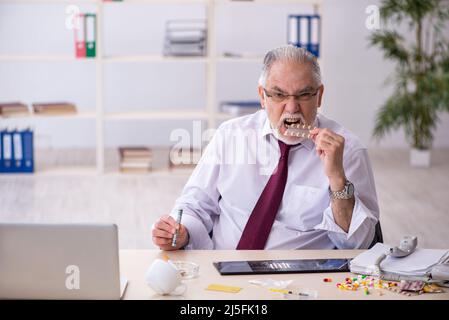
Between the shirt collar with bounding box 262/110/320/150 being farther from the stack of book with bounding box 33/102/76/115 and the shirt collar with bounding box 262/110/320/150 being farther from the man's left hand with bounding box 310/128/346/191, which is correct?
the stack of book with bounding box 33/102/76/115

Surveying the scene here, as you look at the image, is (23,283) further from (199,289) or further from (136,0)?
(136,0)

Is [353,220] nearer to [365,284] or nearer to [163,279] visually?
[365,284]

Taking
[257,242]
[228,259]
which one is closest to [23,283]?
[228,259]

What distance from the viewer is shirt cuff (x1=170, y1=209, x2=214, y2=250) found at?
2471 mm

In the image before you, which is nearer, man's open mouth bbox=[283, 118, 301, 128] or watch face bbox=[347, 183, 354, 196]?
watch face bbox=[347, 183, 354, 196]

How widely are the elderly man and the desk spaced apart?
111 millimetres

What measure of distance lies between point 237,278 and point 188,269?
0.13 metres

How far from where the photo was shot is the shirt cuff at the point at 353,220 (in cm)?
235

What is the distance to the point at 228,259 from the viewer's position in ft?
7.37

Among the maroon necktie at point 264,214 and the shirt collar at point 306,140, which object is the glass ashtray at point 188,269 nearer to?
the maroon necktie at point 264,214

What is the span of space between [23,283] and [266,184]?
93 centimetres

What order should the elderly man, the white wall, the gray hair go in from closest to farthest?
the elderly man < the gray hair < the white wall

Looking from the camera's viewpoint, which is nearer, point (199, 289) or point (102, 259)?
point (102, 259)

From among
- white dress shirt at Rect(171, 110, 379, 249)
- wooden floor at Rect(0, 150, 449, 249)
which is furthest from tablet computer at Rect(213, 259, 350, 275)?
wooden floor at Rect(0, 150, 449, 249)
